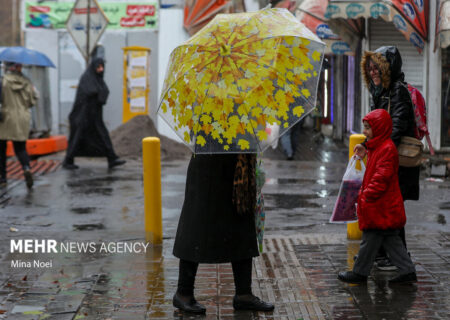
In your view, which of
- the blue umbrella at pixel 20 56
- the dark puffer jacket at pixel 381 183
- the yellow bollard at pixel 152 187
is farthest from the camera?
the blue umbrella at pixel 20 56

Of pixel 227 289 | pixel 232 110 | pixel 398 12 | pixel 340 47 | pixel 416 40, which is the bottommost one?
pixel 227 289

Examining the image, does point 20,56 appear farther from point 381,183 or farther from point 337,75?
point 381,183

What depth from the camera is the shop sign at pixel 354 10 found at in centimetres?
1315

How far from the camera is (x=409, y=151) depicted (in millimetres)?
6293

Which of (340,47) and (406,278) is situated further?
(340,47)

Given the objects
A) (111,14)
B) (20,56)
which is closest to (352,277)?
(20,56)

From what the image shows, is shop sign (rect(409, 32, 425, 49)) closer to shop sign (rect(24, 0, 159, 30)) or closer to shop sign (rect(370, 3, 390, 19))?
shop sign (rect(370, 3, 390, 19))

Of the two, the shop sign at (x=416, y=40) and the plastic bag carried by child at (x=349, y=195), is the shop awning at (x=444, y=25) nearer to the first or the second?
the shop sign at (x=416, y=40)

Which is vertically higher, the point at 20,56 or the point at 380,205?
the point at 20,56

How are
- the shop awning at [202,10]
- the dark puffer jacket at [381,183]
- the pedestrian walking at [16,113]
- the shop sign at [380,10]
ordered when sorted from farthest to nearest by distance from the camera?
the shop awning at [202,10] → the shop sign at [380,10] → the pedestrian walking at [16,113] → the dark puffer jacket at [381,183]

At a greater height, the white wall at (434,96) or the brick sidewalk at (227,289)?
the white wall at (434,96)

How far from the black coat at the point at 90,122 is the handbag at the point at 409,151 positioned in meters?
8.08

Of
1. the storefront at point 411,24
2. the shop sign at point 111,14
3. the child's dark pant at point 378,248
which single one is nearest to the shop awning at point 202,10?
the shop sign at point 111,14

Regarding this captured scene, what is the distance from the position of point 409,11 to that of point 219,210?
873 centimetres
